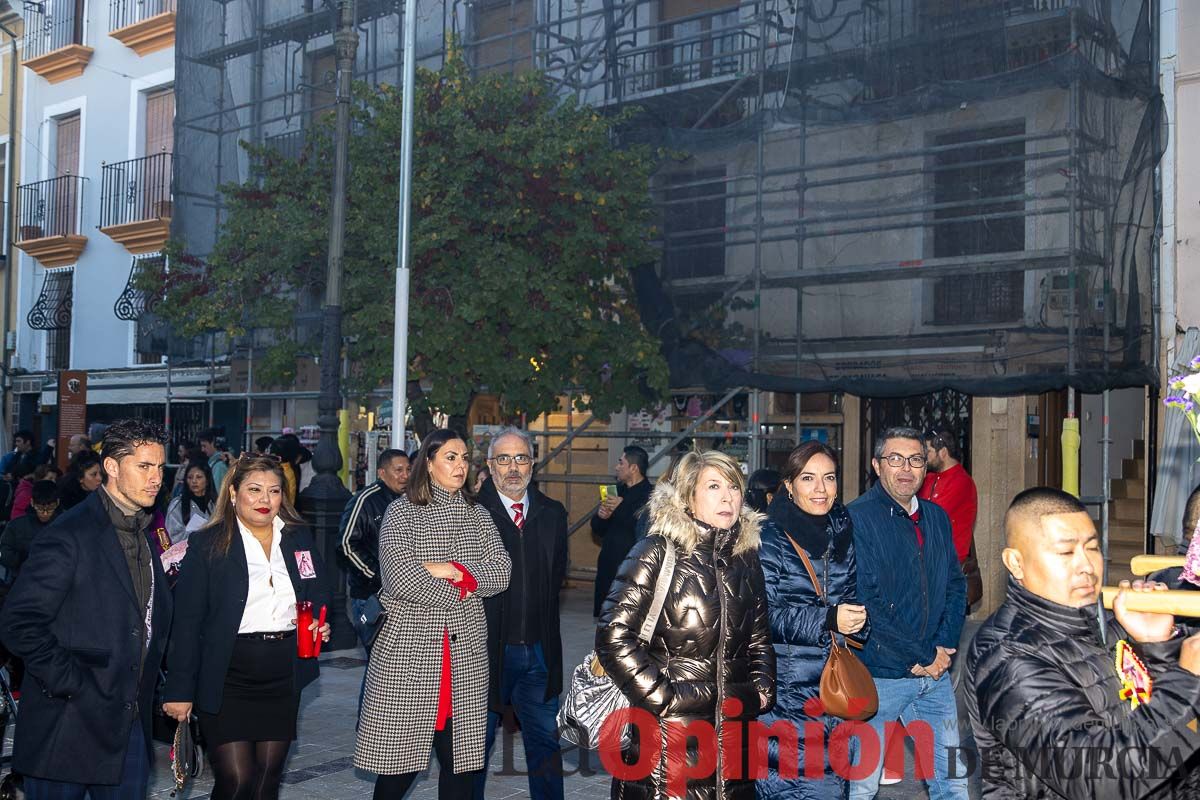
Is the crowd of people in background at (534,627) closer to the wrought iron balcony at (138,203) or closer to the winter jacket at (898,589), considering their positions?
the winter jacket at (898,589)

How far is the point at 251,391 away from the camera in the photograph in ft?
62.4

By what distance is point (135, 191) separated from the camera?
2380 centimetres

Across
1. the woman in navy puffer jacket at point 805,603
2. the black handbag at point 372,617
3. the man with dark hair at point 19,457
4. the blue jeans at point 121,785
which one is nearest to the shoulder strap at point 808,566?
the woman in navy puffer jacket at point 805,603

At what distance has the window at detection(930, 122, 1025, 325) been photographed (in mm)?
12086

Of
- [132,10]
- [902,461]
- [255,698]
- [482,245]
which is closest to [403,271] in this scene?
[482,245]

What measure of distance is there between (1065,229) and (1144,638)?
32.2ft

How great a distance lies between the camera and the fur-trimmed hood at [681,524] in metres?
4.68

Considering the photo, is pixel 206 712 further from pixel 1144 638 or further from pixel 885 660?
pixel 1144 638

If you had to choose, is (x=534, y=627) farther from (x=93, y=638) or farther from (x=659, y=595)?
(x=93, y=638)

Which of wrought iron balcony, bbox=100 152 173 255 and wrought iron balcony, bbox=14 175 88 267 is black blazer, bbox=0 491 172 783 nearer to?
wrought iron balcony, bbox=100 152 173 255

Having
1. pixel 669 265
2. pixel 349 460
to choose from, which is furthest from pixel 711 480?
pixel 349 460

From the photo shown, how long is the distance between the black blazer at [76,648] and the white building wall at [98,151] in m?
20.4

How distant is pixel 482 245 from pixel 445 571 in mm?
8072

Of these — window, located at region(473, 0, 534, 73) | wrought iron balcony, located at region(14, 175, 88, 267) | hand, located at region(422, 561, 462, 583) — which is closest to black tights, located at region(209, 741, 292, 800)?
hand, located at region(422, 561, 462, 583)
